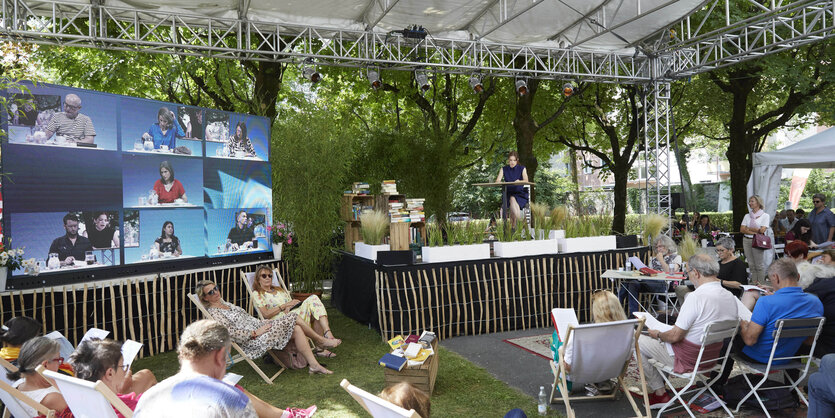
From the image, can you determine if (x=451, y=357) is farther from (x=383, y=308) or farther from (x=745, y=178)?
(x=745, y=178)

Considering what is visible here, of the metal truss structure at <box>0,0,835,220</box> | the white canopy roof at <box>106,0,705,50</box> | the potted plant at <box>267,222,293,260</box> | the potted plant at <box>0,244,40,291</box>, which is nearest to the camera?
the potted plant at <box>0,244,40,291</box>

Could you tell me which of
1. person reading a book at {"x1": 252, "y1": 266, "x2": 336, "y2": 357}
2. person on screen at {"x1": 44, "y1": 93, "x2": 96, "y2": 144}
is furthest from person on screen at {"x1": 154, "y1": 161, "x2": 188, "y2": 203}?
person reading a book at {"x1": 252, "y1": 266, "x2": 336, "y2": 357}

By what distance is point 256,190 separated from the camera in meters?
7.24

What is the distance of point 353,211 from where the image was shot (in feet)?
25.1

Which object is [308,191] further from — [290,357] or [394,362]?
[394,362]

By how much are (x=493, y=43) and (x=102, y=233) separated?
6870 mm

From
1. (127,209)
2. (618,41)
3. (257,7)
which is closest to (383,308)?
(127,209)

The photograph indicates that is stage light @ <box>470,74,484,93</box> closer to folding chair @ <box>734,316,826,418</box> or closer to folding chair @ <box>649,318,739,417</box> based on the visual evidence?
folding chair @ <box>649,318,739,417</box>

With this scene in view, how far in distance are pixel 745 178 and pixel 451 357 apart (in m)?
11.2

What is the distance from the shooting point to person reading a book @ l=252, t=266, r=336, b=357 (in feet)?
18.7

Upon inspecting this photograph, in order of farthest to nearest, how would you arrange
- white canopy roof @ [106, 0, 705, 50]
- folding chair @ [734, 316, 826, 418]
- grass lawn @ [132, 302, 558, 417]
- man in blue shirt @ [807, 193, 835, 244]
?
man in blue shirt @ [807, 193, 835, 244], white canopy roof @ [106, 0, 705, 50], grass lawn @ [132, 302, 558, 417], folding chair @ [734, 316, 826, 418]

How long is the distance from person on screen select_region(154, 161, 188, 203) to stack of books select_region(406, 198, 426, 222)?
263cm

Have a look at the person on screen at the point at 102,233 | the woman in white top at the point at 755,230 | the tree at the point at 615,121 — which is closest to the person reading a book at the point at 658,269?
the woman in white top at the point at 755,230

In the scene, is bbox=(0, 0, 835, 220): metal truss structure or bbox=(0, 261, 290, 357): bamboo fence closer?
bbox=(0, 261, 290, 357): bamboo fence
